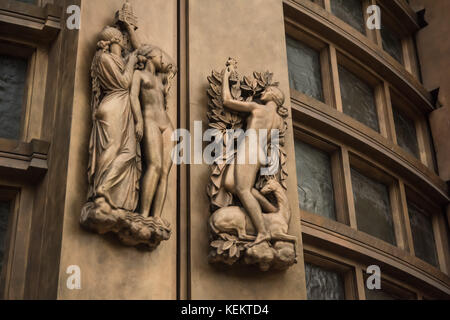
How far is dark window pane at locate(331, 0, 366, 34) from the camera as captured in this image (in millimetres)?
13867

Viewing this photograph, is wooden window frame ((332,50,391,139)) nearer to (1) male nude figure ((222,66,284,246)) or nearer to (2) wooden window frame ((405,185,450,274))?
(2) wooden window frame ((405,185,450,274))

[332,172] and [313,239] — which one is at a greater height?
[332,172]

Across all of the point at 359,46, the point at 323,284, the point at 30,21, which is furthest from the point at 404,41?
the point at 30,21

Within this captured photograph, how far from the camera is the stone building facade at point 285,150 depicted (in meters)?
7.97

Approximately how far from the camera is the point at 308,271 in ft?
34.3

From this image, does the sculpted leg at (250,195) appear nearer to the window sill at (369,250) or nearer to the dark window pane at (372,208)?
the window sill at (369,250)

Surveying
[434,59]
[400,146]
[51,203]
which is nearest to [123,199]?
[51,203]

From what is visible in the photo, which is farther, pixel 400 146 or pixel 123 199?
pixel 400 146

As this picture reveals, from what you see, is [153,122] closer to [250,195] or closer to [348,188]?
[250,195]

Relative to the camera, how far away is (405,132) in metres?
14.4

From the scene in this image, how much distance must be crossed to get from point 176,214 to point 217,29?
284 cm

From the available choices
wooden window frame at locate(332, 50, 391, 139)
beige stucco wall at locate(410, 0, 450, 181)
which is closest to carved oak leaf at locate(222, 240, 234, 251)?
wooden window frame at locate(332, 50, 391, 139)

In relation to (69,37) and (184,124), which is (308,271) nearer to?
(184,124)

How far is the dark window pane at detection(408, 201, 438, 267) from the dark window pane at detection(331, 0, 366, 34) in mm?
3516
